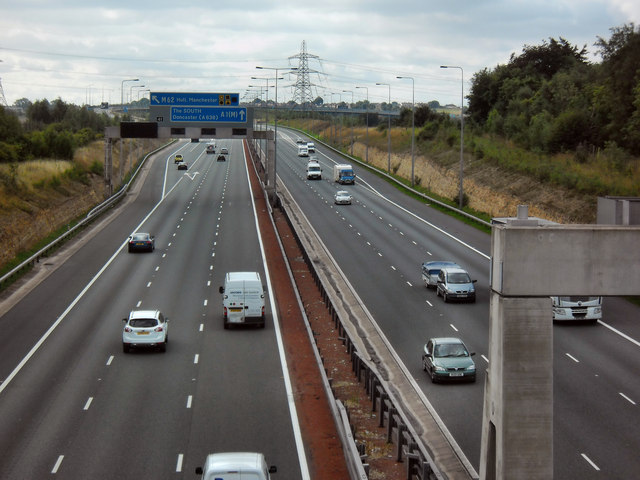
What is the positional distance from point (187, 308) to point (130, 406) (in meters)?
14.1

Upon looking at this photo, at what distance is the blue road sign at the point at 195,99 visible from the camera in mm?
80000

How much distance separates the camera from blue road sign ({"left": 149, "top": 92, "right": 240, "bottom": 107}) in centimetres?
8000

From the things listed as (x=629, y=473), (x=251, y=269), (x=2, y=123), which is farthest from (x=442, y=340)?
(x=2, y=123)

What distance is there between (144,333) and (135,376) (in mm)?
3194

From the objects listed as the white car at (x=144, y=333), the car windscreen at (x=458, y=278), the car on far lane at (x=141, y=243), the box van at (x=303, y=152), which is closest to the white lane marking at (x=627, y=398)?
the car windscreen at (x=458, y=278)

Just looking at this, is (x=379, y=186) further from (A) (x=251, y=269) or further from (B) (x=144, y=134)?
(A) (x=251, y=269)

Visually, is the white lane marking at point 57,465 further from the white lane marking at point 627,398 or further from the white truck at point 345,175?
the white truck at point 345,175

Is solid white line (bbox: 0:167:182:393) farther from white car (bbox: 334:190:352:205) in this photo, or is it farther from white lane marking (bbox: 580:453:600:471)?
white car (bbox: 334:190:352:205)

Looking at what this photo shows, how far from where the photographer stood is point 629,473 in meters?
21.8

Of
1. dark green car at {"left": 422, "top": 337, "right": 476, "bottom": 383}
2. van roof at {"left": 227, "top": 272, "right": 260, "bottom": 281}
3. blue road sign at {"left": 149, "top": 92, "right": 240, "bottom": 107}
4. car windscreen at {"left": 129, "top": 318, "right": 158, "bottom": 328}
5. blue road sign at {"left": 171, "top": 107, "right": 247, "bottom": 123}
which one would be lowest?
dark green car at {"left": 422, "top": 337, "right": 476, "bottom": 383}

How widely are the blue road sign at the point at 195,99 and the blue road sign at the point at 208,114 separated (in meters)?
0.40

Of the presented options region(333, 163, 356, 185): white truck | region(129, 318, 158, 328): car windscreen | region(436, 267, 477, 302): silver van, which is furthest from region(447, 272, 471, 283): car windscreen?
region(333, 163, 356, 185): white truck

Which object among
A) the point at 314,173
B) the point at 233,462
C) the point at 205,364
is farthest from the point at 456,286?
the point at 314,173

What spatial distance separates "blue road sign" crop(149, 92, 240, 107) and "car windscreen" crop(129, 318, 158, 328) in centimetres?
4880
